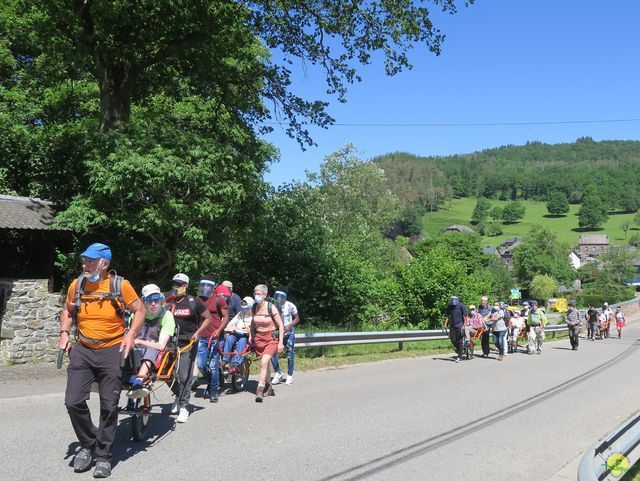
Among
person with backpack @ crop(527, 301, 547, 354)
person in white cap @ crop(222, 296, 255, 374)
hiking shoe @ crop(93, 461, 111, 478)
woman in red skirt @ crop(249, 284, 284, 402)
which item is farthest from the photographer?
person with backpack @ crop(527, 301, 547, 354)

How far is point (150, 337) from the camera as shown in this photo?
647 cm

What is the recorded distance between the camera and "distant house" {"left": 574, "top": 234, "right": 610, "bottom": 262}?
15250 cm

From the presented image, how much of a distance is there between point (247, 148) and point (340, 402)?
32.2 ft

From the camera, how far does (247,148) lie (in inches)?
666

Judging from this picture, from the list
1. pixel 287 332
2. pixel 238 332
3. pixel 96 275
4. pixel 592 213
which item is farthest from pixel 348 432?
pixel 592 213

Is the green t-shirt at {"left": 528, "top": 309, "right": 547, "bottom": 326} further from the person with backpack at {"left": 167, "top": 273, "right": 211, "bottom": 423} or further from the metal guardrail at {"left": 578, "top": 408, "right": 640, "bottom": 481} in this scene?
the person with backpack at {"left": 167, "top": 273, "right": 211, "bottom": 423}

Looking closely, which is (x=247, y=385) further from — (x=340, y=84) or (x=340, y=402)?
(x=340, y=84)

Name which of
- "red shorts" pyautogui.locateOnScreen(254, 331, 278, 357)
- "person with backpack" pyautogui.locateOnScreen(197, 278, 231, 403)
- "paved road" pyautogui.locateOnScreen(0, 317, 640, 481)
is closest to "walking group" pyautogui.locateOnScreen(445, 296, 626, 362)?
"paved road" pyautogui.locateOnScreen(0, 317, 640, 481)

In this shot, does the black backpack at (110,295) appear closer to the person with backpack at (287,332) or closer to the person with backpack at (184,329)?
the person with backpack at (184,329)

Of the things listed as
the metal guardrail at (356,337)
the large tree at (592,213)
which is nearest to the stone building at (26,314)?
the metal guardrail at (356,337)

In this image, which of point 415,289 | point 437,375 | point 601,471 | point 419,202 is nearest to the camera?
point 601,471

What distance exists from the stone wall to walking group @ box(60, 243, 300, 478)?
5.01 m

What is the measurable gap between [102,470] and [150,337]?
1.73m

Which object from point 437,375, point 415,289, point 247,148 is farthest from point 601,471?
point 415,289
